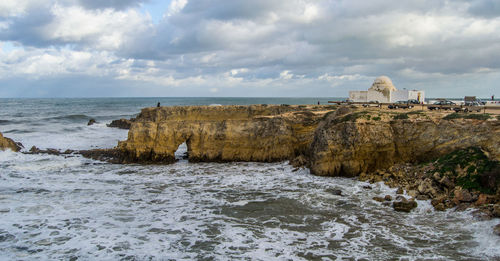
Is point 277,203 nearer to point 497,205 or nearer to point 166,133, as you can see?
point 497,205

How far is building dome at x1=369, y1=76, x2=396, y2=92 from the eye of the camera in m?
43.8

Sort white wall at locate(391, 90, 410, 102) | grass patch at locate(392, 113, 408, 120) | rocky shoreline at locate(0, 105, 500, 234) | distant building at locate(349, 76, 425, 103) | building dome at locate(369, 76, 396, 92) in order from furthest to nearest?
building dome at locate(369, 76, 396, 92) < distant building at locate(349, 76, 425, 103) < white wall at locate(391, 90, 410, 102) < grass patch at locate(392, 113, 408, 120) < rocky shoreline at locate(0, 105, 500, 234)

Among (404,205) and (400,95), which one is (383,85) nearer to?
(400,95)

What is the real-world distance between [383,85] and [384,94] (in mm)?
1646

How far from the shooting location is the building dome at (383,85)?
43800mm

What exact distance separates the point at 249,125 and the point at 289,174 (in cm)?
613

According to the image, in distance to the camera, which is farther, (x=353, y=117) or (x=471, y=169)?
Answer: (x=353, y=117)

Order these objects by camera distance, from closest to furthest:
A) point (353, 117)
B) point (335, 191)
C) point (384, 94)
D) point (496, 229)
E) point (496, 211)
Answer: point (496, 229), point (496, 211), point (335, 191), point (353, 117), point (384, 94)

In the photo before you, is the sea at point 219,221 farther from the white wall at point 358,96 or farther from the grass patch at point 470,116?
the white wall at point 358,96

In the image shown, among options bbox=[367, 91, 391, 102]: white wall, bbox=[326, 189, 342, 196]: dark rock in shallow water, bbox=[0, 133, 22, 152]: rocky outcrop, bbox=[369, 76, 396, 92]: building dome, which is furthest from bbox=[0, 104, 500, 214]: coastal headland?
bbox=[369, 76, 396, 92]: building dome

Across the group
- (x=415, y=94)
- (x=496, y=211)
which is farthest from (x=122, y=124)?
(x=496, y=211)

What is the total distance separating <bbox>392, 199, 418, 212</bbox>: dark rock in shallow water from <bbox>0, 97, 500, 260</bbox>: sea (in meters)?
0.22

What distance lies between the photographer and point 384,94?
1710 inches

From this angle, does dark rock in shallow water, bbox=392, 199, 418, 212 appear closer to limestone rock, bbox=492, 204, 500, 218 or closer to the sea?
the sea
